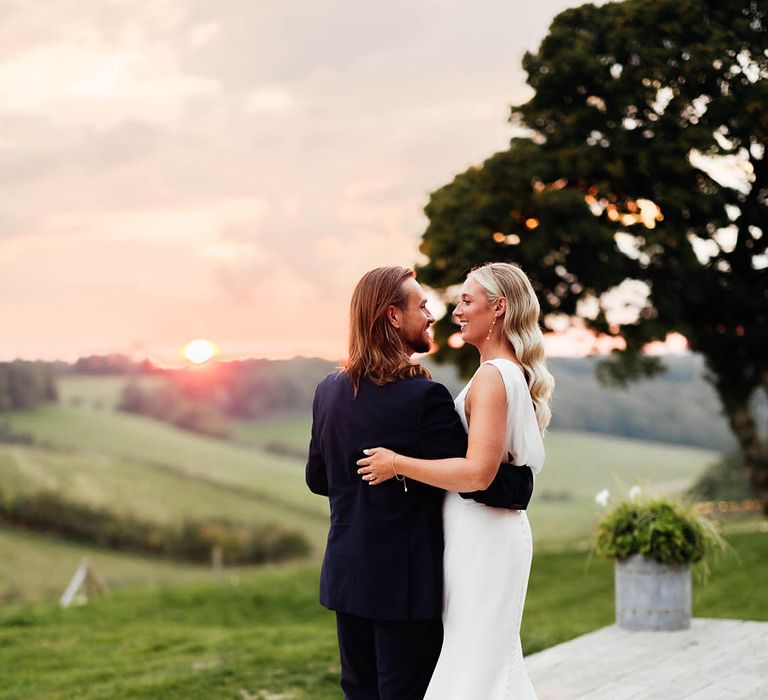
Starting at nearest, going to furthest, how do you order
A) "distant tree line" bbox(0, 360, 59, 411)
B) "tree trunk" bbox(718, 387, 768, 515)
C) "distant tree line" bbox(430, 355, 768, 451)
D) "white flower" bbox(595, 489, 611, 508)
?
"white flower" bbox(595, 489, 611, 508) → "tree trunk" bbox(718, 387, 768, 515) → "distant tree line" bbox(0, 360, 59, 411) → "distant tree line" bbox(430, 355, 768, 451)

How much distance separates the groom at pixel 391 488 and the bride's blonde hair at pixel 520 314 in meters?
Answer: 0.24

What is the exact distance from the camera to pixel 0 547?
68.0 feet

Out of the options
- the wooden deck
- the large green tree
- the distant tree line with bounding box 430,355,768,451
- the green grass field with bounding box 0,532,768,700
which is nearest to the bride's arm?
the wooden deck

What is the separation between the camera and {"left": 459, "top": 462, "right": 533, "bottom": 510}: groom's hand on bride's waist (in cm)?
312

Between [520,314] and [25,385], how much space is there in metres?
26.9

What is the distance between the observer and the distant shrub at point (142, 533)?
71.4 ft

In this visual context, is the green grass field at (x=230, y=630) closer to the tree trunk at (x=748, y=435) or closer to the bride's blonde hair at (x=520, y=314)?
the tree trunk at (x=748, y=435)

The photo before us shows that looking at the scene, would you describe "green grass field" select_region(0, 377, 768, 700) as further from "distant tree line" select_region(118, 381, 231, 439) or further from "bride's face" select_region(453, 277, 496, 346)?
"bride's face" select_region(453, 277, 496, 346)

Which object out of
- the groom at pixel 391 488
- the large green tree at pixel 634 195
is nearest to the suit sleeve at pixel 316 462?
the groom at pixel 391 488

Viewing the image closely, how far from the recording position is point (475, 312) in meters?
3.23

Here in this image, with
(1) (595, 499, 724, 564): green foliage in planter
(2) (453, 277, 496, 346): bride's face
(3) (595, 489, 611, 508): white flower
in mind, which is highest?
(2) (453, 277, 496, 346): bride's face

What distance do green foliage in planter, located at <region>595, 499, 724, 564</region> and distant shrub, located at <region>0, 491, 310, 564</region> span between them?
1706 centimetres

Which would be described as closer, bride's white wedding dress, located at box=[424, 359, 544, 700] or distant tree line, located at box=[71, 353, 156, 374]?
bride's white wedding dress, located at box=[424, 359, 544, 700]

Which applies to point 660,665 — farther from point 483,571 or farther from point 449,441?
point 449,441
